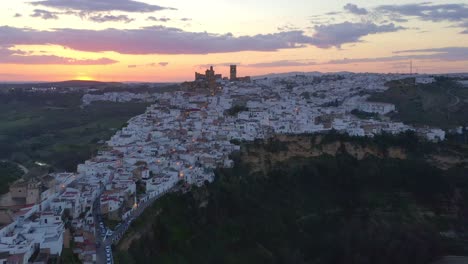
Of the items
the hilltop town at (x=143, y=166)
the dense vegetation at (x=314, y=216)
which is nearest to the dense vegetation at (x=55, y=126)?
the hilltop town at (x=143, y=166)

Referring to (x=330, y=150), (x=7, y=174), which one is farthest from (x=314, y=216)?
(x=7, y=174)

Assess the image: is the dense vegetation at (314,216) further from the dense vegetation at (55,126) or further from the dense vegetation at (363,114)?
the dense vegetation at (363,114)

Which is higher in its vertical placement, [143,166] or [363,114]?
→ [363,114]

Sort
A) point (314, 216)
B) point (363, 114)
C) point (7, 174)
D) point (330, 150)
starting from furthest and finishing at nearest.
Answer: point (363, 114) → point (330, 150) → point (7, 174) → point (314, 216)

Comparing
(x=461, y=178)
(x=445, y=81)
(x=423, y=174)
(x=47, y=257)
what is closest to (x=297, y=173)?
(x=423, y=174)

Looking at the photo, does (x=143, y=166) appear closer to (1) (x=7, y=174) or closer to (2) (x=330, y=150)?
(1) (x=7, y=174)

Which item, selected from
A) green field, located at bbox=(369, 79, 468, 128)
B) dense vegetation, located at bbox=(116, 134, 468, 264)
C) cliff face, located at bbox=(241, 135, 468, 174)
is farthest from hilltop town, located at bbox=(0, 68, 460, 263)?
green field, located at bbox=(369, 79, 468, 128)

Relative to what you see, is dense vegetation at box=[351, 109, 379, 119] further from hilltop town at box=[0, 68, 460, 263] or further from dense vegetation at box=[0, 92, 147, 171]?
dense vegetation at box=[0, 92, 147, 171]
